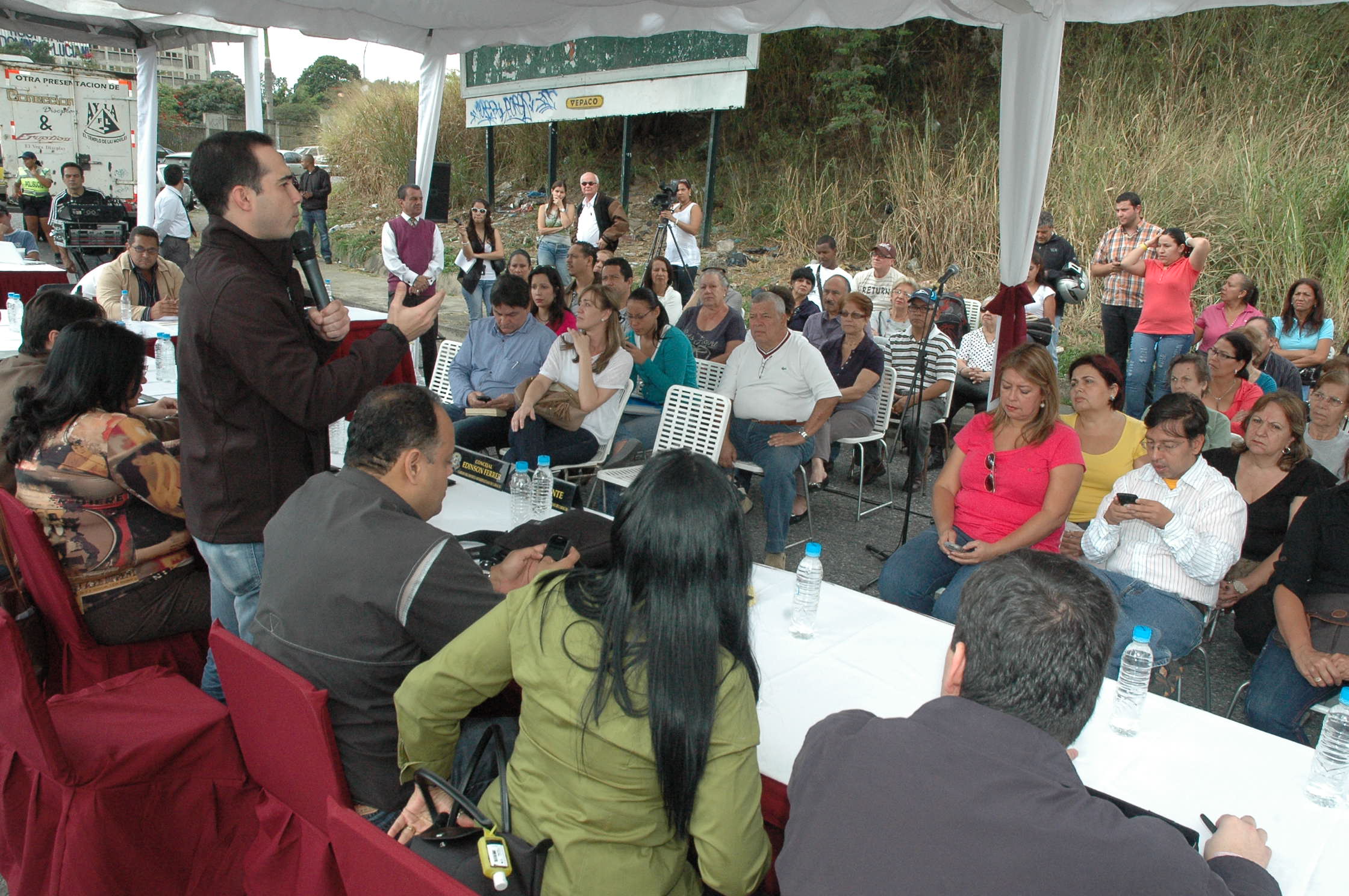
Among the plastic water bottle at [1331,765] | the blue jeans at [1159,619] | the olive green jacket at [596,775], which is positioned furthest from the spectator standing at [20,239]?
the plastic water bottle at [1331,765]

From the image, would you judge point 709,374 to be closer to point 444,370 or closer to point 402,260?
point 444,370

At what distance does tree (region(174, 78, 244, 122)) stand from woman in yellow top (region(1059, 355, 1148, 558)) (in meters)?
45.1

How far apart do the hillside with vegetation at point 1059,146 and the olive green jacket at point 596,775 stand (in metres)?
9.10

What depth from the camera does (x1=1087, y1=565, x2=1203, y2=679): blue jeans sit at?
9.13 feet

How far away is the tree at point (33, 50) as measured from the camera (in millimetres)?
22638

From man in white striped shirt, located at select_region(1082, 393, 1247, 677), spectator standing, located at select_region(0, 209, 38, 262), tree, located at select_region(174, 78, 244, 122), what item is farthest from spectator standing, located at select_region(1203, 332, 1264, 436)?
tree, located at select_region(174, 78, 244, 122)

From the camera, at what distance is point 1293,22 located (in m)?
10.9

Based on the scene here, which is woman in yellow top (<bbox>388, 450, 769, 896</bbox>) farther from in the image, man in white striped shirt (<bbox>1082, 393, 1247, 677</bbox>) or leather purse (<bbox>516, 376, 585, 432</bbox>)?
leather purse (<bbox>516, 376, 585, 432</bbox>)

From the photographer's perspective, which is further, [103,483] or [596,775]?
[103,483]

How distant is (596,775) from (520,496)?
187 centimetres

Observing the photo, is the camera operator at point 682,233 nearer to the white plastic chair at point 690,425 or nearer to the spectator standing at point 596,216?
the spectator standing at point 596,216

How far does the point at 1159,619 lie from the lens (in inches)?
115

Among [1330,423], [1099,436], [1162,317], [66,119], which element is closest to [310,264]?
[1099,436]

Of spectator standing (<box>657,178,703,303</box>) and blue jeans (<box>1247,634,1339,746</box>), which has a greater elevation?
spectator standing (<box>657,178,703,303</box>)
